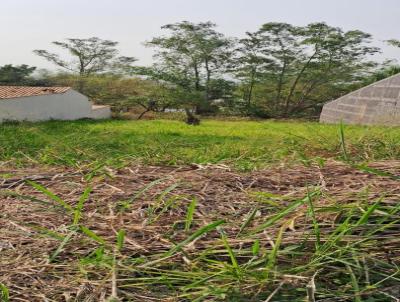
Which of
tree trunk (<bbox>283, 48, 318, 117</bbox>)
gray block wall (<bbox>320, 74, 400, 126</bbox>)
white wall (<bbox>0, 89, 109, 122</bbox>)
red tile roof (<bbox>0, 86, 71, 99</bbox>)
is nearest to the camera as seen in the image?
gray block wall (<bbox>320, 74, 400, 126</bbox>)

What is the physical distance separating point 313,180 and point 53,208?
106cm

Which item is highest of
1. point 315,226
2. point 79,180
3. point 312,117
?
point 315,226

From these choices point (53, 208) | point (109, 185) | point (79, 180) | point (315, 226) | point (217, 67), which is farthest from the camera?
point (217, 67)

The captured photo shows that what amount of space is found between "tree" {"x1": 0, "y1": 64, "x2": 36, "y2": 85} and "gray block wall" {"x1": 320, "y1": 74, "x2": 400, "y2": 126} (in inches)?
775

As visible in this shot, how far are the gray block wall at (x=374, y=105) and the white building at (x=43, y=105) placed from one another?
1154 cm

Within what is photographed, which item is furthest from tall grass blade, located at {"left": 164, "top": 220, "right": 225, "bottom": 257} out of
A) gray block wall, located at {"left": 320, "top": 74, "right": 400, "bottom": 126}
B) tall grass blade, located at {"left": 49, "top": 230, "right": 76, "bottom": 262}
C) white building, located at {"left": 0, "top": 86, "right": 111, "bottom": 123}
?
white building, located at {"left": 0, "top": 86, "right": 111, "bottom": 123}

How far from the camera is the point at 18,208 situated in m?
1.82

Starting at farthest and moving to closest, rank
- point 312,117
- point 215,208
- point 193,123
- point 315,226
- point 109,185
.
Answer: point 312,117, point 193,123, point 109,185, point 215,208, point 315,226

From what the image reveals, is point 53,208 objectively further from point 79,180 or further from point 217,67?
point 217,67

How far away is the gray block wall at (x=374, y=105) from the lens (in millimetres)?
14085

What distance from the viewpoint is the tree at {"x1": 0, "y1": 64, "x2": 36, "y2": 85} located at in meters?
28.2

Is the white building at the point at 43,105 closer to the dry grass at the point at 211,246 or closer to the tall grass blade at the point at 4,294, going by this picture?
the dry grass at the point at 211,246

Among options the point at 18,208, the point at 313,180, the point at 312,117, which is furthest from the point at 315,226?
the point at 312,117

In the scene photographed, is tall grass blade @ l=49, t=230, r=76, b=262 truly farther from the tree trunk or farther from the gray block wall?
the tree trunk
